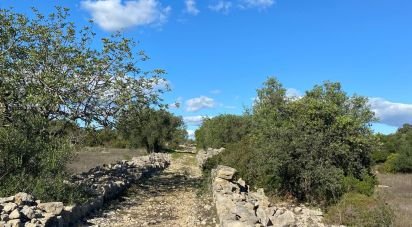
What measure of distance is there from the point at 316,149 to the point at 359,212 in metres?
4.48

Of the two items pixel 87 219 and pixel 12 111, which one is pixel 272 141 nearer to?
pixel 87 219

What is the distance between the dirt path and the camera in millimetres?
14070

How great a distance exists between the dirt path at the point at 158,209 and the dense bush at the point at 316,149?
2.96m

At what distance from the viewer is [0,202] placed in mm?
11742

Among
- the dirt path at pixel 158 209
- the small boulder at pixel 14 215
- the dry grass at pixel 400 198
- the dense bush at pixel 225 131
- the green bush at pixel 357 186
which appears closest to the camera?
the small boulder at pixel 14 215

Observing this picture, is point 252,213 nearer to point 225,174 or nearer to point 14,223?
point 14,223

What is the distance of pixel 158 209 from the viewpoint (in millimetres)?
16469

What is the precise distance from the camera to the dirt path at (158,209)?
46.2ft

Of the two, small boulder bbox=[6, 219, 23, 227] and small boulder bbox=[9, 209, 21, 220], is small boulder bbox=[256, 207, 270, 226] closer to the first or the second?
small boulder bbox=[6, 219, 23, 227]

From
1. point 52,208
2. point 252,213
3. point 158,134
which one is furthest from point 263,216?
point 158,134

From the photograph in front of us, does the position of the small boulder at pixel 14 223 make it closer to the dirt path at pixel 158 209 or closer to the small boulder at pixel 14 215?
the small boulder at pixel 14 215

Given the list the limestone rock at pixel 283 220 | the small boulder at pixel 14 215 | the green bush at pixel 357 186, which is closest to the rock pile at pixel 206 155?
the green bush at pixel 357 186

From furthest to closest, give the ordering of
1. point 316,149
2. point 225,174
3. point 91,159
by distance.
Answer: point 91,159
point 225,174
point 316,149

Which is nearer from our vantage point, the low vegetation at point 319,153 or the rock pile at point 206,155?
the low vegetation at point 319,153
